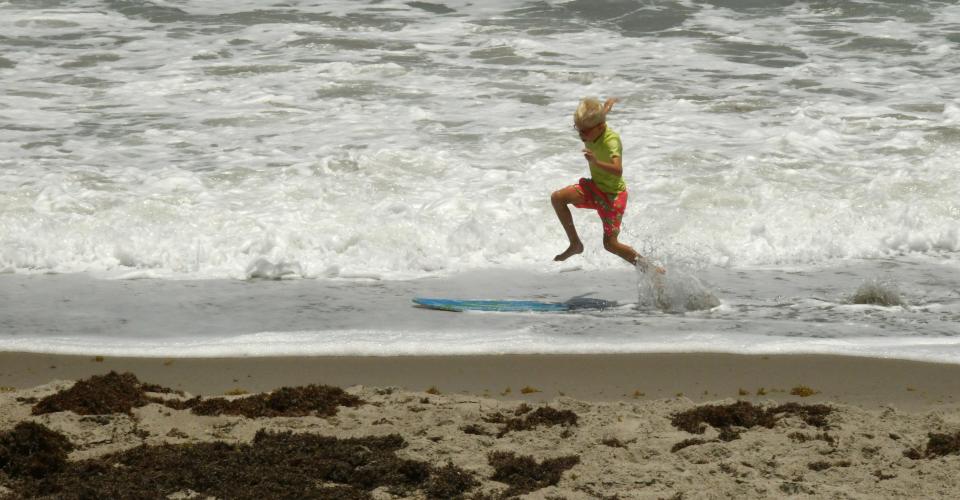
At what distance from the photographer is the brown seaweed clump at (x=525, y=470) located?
422 cm

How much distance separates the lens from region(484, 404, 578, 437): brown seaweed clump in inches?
192

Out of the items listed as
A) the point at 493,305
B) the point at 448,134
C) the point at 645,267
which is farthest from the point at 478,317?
the point at 448,134

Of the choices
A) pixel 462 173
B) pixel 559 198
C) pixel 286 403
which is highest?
pixel 559 198

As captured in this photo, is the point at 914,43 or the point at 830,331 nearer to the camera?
the point at 830,331

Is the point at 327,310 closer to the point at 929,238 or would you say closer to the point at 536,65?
the point at 929,238

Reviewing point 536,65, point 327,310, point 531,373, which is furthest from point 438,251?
point 536,65

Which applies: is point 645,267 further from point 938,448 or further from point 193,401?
point 193,401

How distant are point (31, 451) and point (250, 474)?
867 millimetres

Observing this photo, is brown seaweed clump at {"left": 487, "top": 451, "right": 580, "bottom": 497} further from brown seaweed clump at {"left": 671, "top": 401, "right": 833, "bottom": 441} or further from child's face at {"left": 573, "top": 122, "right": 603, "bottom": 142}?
child's face at {"left": 573, "top": 122, "right": 603, "bottom": 142}

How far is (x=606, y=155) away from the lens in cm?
714

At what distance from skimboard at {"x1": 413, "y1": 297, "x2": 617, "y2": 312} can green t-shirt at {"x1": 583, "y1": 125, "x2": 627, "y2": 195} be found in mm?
742

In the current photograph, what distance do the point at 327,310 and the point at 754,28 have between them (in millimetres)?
9722

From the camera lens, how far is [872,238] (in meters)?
8.66

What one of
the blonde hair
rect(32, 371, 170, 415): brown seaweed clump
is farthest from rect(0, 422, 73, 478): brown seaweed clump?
the blonde hair
